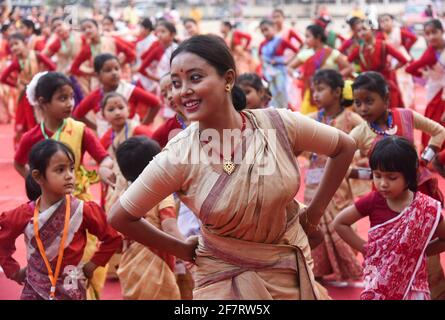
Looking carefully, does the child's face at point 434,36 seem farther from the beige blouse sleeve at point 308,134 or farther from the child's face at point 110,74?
the beige blouse sleeve at point 308,134

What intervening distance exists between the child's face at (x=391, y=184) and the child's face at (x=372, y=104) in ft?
3.81

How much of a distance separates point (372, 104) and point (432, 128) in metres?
0.37

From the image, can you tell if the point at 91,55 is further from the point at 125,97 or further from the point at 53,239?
the point at 53,239

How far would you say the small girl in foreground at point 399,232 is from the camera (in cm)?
389

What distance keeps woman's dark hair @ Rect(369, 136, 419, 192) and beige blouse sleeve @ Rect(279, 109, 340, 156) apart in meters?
0.93

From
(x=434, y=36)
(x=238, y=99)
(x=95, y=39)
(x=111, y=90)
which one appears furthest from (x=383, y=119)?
(x=95, y=39)

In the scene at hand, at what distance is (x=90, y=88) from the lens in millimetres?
11906

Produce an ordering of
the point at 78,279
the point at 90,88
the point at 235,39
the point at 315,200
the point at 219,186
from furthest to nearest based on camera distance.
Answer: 1. the point at 235,39
2. the point at 90,88
3. the point at 78,279
4. the point at 315,200
5. the point at 219,186

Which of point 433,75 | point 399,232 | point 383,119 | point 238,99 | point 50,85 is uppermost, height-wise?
point 238,99

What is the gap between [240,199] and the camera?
109 inches

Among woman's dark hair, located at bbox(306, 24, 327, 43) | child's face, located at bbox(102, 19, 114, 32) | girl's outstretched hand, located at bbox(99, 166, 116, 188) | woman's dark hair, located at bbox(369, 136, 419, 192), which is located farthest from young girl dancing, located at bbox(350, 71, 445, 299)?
child's face, located at bbox(102, 19, 114, 32)

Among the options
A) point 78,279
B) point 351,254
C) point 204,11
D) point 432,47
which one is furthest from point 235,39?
point 204,11
